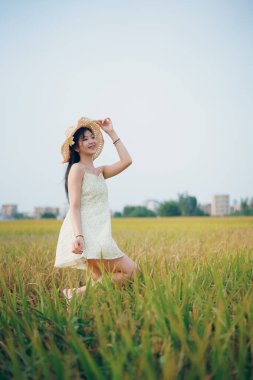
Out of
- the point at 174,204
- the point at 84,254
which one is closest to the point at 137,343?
the point at 84,254

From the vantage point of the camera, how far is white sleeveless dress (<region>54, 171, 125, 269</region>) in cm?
274

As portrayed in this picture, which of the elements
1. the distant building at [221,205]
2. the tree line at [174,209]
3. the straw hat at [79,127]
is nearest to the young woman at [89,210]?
the straw hat at [79,127]

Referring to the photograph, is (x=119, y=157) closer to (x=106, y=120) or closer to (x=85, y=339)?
(x=106, y=120)

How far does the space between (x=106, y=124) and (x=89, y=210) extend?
0.74 m

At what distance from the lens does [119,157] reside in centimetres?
308

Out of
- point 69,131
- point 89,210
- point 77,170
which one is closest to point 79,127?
point 69,131

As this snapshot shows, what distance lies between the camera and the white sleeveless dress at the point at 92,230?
2742 millimetres

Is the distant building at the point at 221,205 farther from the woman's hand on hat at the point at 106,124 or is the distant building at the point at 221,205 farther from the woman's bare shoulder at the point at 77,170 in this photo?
the woman's bare shoulder at the point at 77,170

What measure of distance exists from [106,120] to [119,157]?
0.32 meters

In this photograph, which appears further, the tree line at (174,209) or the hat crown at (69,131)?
the tree line at (174,209)

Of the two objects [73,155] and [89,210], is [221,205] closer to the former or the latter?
[73,155]

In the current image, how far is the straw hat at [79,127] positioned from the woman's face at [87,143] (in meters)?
0.07

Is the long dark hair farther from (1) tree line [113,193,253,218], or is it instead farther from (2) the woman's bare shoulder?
(1) tree line [113,193,253,218]

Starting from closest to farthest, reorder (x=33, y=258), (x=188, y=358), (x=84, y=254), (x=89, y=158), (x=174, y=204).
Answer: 1. (x=188, y=358)
2. (x=84, y=254)
3. (x=89, y=158)
4. (x=33, y=258)
5. (x=174, y=204)
